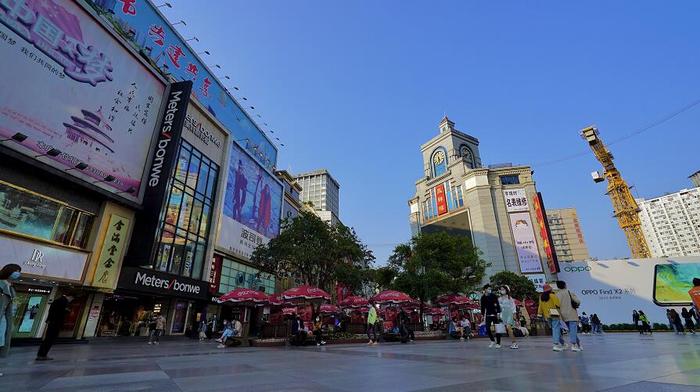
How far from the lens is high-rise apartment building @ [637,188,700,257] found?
116 metres

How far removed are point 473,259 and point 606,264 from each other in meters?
20.2

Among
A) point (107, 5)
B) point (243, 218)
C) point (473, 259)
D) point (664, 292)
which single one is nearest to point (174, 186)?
point (243, 218)

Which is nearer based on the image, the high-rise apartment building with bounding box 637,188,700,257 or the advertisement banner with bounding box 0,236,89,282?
the advertisement banner with bounding box 0,236,89,282

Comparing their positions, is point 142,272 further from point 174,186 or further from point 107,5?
point 107,5

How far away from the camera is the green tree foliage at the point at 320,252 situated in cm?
2369

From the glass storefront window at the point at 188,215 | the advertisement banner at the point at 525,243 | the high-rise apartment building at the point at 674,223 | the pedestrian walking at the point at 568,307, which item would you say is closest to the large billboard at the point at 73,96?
the glass storefront window at the point at 188,215

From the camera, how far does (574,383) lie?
11.6 feet

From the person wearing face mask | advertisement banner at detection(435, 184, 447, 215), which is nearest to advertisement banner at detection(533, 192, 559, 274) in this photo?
advertisement banner at detection(435, 184, 447, 215)

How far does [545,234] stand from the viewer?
5109 cm

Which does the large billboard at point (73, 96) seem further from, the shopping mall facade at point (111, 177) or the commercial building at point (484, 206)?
the commercial building at point (484, 206)

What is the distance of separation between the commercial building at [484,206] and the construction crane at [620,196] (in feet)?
44.0

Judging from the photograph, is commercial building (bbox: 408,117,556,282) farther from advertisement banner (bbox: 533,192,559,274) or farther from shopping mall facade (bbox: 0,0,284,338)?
shopping mall facade (bbox: 0,0,284,338)

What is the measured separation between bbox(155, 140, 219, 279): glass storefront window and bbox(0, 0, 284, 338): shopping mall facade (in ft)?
0.29

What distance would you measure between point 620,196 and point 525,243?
23206 millimetres
